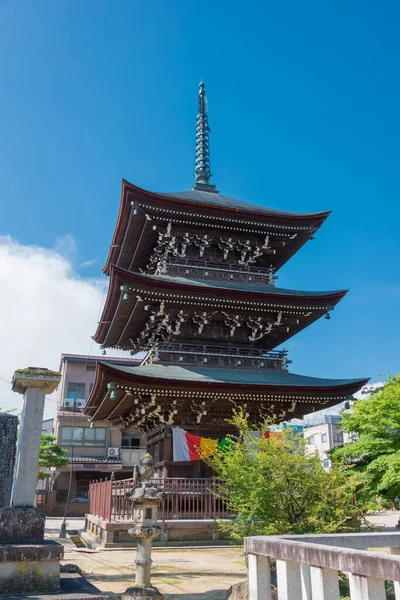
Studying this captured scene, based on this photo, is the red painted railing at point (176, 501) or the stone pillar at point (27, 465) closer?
the stone pillar at point (27, 465)

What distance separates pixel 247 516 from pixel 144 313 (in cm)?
1315

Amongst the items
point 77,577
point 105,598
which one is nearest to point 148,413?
point 77,577

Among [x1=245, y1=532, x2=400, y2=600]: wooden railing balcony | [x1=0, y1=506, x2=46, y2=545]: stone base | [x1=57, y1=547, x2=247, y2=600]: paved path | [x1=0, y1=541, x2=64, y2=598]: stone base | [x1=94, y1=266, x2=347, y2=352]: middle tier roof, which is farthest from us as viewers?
[x1=94, y1=266, x2=347, y2=352]: middle tier roof

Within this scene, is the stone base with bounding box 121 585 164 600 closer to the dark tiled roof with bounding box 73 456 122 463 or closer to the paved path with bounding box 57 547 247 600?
the paved path with bounding box 57 547 247 600

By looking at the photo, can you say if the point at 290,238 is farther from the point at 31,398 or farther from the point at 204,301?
the point at 31,398

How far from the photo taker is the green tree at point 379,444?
51.7ft

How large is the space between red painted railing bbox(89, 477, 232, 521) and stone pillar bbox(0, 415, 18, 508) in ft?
29.5

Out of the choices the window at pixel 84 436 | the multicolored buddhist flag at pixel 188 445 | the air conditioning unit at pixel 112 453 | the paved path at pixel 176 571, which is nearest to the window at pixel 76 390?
the window at pixel 84 436

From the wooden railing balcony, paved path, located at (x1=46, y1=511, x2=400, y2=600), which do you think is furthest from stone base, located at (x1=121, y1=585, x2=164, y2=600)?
the wooden railing balcony

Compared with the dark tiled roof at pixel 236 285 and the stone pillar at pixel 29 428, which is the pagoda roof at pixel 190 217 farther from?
the stone pillar at pixel 29 428

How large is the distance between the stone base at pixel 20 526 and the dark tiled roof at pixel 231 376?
9355 mm

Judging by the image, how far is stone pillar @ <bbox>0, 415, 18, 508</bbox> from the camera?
7180 millimetres

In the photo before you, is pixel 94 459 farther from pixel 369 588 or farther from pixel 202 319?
pixel 369 588

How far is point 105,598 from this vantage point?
20.8 feet
